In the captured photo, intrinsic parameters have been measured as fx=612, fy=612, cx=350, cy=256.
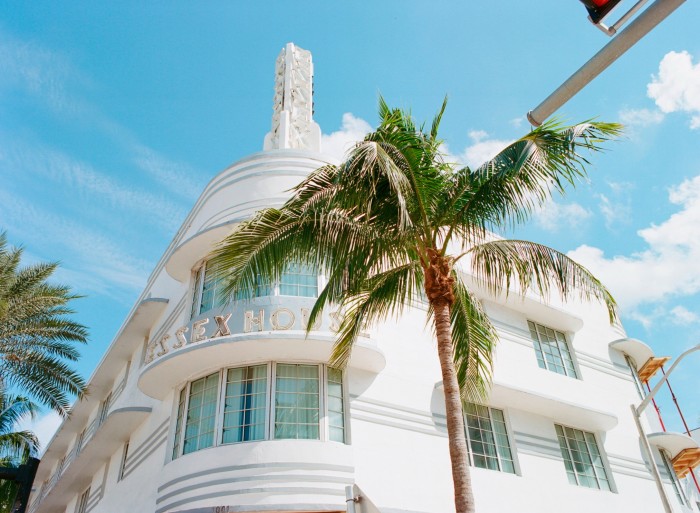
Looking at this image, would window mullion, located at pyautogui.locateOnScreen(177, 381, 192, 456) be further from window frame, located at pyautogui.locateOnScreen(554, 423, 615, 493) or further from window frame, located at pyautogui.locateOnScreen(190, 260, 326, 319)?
window frame, located at pyautogui.locateOnScreen(554, 423, 615, 493)

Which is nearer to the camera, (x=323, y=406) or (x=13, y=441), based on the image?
(x=323, y=406)

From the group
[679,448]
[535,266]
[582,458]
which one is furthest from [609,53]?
[679,448]

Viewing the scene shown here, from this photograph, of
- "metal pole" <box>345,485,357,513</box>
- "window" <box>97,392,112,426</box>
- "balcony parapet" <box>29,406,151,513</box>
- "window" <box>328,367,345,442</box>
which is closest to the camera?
"metal pole" <box>345,485,357,513</box>

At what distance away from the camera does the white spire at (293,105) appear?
22781mm

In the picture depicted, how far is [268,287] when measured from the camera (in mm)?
14703

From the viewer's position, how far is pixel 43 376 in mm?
19578

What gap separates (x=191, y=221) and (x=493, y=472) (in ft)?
38.4

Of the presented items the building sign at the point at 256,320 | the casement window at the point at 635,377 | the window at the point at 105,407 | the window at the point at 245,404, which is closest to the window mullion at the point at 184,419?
the building sign at the point at 256,320

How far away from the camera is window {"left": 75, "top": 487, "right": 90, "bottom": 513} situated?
20862 millimetres

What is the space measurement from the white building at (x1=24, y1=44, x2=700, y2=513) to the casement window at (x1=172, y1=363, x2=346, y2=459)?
3 centimetres

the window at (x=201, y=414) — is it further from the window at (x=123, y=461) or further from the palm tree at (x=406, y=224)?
the window at (x=123, y=461)

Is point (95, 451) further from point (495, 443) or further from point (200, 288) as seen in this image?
point (495, 443)

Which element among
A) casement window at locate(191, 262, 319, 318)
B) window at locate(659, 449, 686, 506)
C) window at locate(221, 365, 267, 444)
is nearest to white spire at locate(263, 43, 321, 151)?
casement window at locate(191, 262, 319, 318)

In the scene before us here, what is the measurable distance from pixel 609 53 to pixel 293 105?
19.9 metres
